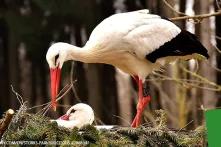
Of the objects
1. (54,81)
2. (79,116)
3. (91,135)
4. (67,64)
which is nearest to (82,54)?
(54,81)

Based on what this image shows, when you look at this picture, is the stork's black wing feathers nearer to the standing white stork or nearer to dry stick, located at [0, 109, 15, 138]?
the standing white stork

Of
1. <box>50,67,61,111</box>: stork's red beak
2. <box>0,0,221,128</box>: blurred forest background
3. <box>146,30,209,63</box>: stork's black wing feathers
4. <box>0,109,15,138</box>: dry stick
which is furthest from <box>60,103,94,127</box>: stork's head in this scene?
<box>0,0,221,128</box>: blurred forest background

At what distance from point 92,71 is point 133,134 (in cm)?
1682

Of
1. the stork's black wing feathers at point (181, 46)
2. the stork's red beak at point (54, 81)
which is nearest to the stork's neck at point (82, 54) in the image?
the stork's red beak at point (54, 81)

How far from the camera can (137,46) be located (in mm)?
7391

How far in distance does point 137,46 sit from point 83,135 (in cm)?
293

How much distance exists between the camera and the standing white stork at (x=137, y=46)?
7211mm

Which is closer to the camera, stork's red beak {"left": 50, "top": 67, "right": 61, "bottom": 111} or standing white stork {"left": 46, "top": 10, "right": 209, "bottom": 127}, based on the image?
stork's red beak {"left": 50, "top": 67, "right": 61, "bottom": 111}

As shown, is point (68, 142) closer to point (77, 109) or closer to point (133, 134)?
point (133, 134)

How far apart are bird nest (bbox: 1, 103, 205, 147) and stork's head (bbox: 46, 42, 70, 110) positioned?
66.2 inches

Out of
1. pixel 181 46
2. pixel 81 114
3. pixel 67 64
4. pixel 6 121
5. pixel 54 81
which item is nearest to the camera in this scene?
pixel 6 121

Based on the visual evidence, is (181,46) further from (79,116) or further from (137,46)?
(79,116)

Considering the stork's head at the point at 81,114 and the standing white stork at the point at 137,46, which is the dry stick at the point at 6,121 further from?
the standing white stork at the point at 137,46

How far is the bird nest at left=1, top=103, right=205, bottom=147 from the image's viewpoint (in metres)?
4.54
